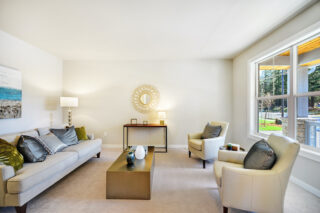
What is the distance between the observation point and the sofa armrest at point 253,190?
1381mm

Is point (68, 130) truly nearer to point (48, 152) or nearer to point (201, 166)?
point (48, 152)

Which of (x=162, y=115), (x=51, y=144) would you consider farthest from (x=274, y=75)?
(x=51, y=144)

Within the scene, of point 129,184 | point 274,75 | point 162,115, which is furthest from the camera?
point 162,115

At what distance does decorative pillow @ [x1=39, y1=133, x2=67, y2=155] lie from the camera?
90.6 inches

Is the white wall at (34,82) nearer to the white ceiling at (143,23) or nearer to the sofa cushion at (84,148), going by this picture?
the white ceiling at (143,23)

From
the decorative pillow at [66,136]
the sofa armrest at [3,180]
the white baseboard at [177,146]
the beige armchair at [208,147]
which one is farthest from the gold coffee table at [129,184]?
the white baseboard at [177,146]

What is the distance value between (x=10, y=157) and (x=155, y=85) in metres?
3.24

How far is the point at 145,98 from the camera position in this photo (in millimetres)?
4199

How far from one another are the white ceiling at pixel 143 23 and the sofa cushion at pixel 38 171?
2144 millimetres

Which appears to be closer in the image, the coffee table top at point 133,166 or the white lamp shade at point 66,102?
the coffee table top at point 133,166

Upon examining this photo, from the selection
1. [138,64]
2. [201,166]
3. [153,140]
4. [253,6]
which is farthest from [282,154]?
[138,64]

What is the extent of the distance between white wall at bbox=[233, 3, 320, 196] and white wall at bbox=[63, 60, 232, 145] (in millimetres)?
279

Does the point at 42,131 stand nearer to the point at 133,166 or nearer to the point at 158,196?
the point at 133,166

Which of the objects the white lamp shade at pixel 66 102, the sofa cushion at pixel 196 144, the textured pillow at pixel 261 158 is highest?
the white lamp shade at pixel 66 102
